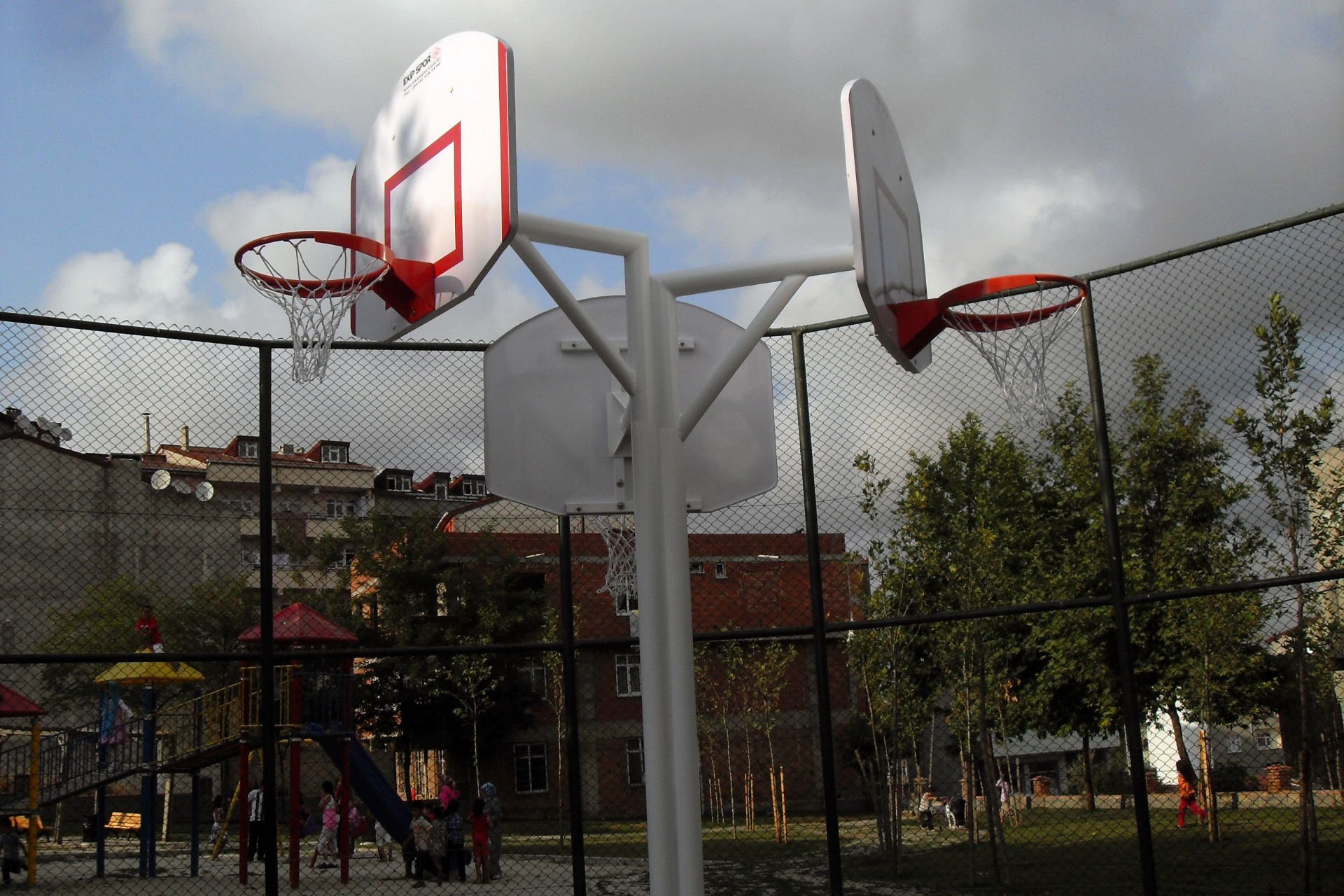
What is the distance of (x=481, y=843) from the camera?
13.3m

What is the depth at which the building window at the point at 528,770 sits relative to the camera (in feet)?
A: 78.9

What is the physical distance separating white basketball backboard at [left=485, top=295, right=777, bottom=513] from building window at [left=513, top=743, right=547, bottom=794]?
1878cm

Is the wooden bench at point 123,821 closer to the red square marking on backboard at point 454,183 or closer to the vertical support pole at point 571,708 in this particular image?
the vertical support pole at point 571,708

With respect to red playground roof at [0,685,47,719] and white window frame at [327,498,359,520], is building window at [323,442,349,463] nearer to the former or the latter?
white window frame at [327,498,359,520]

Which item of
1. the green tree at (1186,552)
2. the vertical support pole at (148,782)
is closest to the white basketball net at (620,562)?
the green tree at (1186,552)

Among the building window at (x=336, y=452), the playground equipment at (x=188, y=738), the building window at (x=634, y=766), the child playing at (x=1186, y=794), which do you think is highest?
the building window at (x=336, y=452)

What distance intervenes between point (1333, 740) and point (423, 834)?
8745 millimetres

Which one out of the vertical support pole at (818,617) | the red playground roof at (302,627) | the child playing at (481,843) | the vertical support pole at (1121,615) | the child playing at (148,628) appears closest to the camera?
the vertical support pole at (1121,615)

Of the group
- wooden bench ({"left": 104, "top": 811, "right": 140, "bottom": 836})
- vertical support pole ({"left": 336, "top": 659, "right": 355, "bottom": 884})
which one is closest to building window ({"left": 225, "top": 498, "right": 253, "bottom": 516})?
vertical support pole ({"left": 336, "top": 659, "right": 355, "bottom": 884})

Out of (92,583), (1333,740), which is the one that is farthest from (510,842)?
(1333,740)

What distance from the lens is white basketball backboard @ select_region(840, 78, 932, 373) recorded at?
15.1 ft

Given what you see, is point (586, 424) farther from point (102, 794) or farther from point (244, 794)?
point (102, 794)

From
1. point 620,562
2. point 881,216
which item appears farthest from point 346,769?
point 881,216

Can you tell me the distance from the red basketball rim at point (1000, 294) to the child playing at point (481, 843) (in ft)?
31.0
